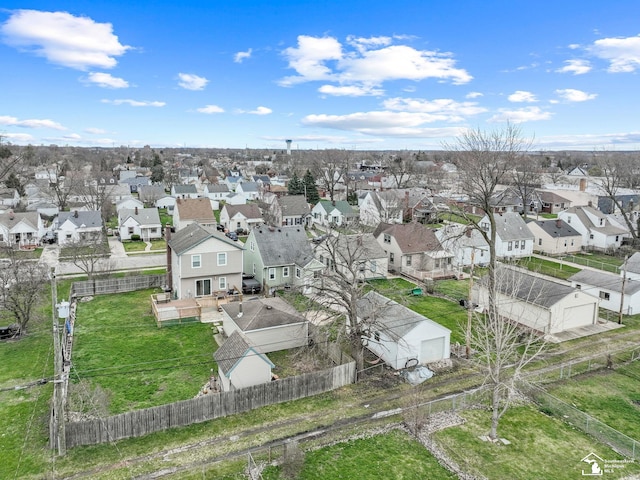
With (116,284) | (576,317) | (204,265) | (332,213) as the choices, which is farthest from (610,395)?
(332,213)

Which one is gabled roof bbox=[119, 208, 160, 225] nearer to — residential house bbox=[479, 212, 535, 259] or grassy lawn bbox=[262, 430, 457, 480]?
residential house bbox=[479, 212, 535, 259]

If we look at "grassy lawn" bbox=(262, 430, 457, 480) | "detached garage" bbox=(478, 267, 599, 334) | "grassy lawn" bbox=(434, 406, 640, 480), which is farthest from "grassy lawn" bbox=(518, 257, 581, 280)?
"grassy lawn" bbox=(262, 430, 457, 480)

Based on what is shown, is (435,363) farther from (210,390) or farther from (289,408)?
(210,390)

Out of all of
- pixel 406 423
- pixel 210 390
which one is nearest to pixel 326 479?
pixel 406 423

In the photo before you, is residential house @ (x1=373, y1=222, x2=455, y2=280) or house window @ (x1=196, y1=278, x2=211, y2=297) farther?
residential house @ (x1=373, y1=222, x2=455, y2=280)

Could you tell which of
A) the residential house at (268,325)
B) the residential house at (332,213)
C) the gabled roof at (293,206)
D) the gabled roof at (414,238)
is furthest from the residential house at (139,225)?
the residential house at (268,325)

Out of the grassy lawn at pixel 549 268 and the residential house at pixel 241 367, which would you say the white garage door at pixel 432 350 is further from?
the grassy lawn at pixel 549 268

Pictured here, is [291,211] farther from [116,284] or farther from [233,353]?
[233,353]
